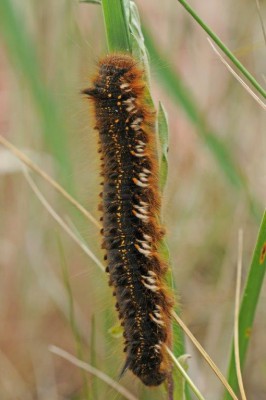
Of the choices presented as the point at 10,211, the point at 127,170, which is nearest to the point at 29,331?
the point at 10,211

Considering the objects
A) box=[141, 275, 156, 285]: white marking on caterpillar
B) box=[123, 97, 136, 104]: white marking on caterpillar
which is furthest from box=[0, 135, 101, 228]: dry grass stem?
box=[123, 97, 136, 104]: white marking on caterpillar

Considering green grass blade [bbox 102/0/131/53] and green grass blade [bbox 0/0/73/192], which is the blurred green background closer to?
green grass blade [bbox 0/0/73/192]

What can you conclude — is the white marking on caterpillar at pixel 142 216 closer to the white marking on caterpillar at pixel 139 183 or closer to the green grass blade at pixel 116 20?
the white marking on caterpillar at pixel 139 183

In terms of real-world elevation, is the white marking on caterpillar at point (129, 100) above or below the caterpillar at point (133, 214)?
above

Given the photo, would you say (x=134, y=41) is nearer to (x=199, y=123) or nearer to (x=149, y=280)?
(x=149, y=280)

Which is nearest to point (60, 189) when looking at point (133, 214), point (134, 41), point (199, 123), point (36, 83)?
point (133, 214)

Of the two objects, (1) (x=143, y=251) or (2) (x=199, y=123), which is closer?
(1) (x=143, y=251)

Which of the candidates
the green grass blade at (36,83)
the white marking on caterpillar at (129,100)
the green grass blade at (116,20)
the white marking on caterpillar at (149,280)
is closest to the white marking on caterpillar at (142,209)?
the white marking on caterpillar at (149,280)
